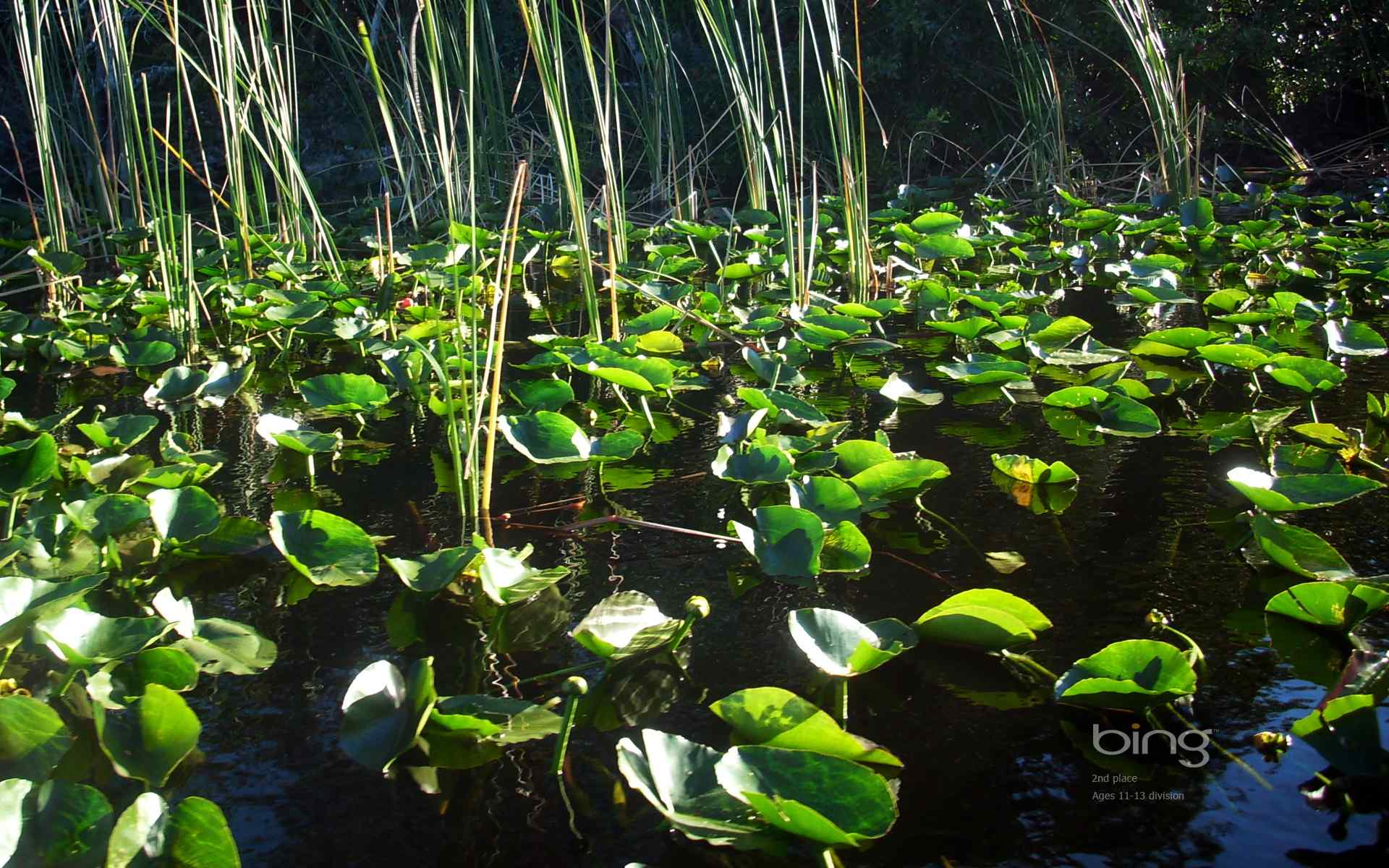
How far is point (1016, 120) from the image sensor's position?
4852 millimetres

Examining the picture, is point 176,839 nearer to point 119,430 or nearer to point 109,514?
point 109,514

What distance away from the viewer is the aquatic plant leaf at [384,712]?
853 mm

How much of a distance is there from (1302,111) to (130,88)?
4.95 meters

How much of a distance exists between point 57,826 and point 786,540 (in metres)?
0.67

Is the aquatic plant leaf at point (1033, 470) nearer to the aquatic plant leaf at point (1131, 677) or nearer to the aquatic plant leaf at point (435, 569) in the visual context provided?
the aquatic plant leaf at point (1131, 677)

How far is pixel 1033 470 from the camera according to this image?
143 cm

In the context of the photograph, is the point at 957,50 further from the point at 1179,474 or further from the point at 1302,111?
the point at 1179,474

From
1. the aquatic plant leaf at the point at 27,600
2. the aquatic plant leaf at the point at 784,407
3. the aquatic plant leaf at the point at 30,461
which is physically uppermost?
the aquatic plant leaf at the point at 27,600

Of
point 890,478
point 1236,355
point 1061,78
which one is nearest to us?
point 890,478

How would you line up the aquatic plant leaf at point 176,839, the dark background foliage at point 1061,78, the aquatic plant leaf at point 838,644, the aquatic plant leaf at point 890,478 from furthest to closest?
the dark background foliage at point 1061,78 < the aquatic plant leaf at point 890,478 < the aquatic plant leaf at point 838,644 < the aquatic plant leaf at point 176,839

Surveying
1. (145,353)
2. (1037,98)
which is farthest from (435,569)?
(1037,98)

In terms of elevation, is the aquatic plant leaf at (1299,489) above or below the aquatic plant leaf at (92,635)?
below

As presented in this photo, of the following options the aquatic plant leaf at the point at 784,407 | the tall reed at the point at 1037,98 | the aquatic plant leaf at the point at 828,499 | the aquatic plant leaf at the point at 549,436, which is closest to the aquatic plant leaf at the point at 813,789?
the aquatic plant leaf at the point at 828,499

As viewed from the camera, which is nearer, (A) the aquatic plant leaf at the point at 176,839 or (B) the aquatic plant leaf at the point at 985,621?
(A) the aquatic plant leaf at the point at 176,839
